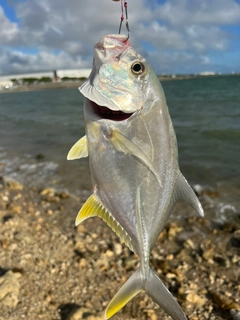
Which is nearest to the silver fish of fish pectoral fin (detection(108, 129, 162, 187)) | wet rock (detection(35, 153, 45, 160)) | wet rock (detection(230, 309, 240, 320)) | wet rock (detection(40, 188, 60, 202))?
fish pectoral fin (detection(108, 129, 162, 187))

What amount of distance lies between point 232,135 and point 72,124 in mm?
9163

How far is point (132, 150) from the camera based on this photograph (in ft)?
7.48

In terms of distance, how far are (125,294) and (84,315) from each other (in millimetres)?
1718

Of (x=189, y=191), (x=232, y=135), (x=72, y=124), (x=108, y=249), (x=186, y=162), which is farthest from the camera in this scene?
(x=72, y=124)

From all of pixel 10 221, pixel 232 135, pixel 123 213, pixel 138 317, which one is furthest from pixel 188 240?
pixel 232 135

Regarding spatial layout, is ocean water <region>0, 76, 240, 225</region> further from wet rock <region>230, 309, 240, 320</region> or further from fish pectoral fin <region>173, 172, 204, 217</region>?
fish pectoral fin <region>173, 172, 204, 217</region>

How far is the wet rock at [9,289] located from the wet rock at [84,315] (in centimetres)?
77

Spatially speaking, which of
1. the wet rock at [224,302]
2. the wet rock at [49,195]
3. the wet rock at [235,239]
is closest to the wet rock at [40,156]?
the wet rock at [49,195]

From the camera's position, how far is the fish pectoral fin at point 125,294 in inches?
105

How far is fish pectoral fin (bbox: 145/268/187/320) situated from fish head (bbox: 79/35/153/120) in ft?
4.10

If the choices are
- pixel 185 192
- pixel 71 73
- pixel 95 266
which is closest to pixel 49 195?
pixel 95 266

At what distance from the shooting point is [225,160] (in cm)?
1135

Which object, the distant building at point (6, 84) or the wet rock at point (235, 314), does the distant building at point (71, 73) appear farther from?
the wet rock at point (235, 314)

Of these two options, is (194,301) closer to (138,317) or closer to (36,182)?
(138,317)
